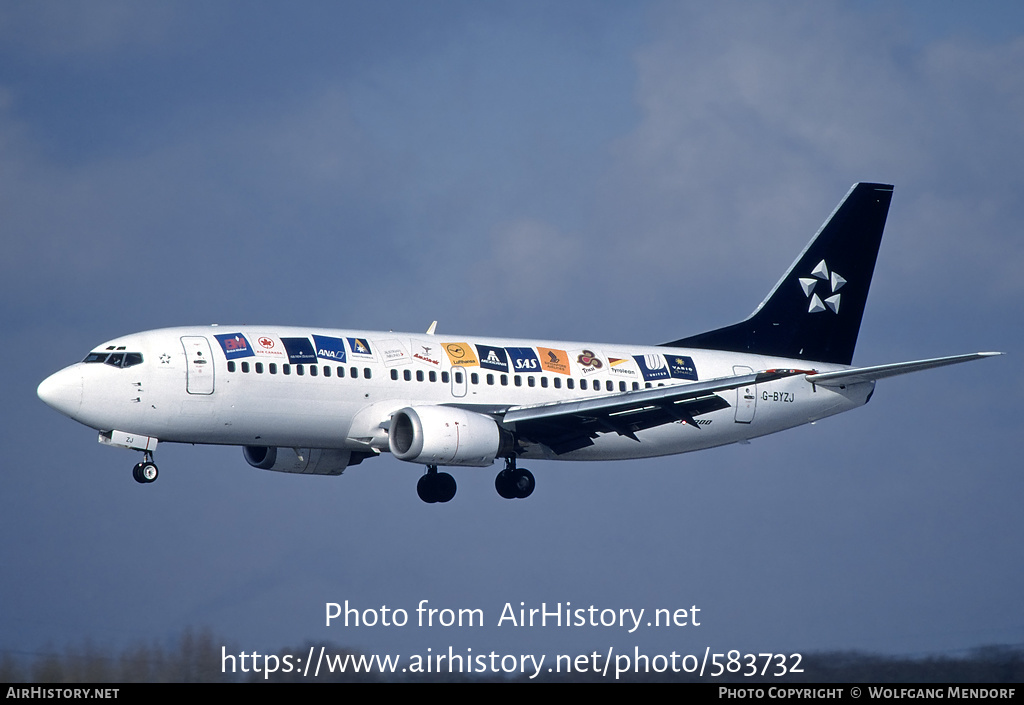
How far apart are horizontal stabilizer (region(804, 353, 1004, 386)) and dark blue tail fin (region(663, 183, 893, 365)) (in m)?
3.29

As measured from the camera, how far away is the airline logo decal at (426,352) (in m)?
45.6

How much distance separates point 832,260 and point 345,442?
20.0m

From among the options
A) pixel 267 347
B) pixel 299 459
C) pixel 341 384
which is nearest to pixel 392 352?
pixel 341 384

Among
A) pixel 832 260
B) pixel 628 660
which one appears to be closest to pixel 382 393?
pixel 628 660

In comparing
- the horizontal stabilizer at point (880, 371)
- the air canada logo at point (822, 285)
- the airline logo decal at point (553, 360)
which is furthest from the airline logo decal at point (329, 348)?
the air canada logo at point (822, 285)

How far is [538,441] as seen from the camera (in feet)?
155

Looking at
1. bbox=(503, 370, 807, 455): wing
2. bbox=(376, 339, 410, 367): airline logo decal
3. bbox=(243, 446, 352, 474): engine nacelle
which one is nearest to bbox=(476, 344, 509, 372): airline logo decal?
bbox=(503, 370, 807, 455): wing

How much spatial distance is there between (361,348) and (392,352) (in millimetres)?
997

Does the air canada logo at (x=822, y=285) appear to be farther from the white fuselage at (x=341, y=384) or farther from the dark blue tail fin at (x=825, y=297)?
the white fuselage at (x=341, y=384)

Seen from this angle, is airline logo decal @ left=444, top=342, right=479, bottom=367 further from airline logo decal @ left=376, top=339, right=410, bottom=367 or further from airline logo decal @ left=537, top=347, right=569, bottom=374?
airline logo decal @ left=537, top=347, right=569, bottom=374

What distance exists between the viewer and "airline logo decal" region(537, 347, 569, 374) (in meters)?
48.0

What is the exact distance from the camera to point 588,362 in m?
48.9
